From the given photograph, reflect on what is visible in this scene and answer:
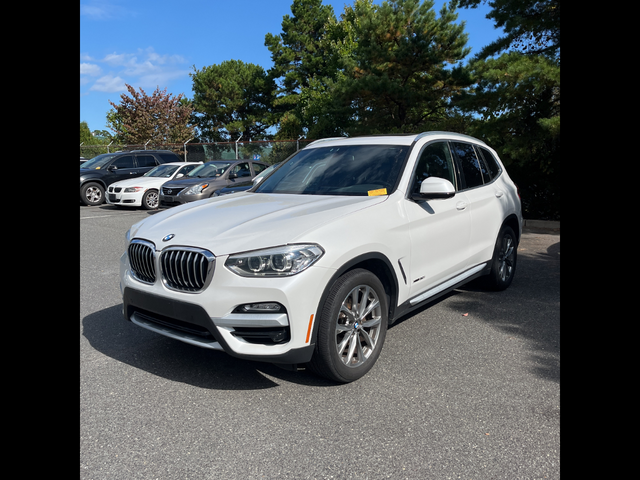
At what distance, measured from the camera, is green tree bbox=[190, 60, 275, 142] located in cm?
Result: 4875

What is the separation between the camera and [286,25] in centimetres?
4541

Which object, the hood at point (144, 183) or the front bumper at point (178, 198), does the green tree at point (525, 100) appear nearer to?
the front bumper at point (178, 198)

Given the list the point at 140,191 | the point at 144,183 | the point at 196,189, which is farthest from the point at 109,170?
the point at 196,189

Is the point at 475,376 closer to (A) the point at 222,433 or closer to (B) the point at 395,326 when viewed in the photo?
(B) the point at 395,326

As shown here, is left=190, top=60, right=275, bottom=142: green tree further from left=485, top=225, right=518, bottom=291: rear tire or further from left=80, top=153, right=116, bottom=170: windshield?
left=485, top=225, right=518, bottom=291: rear tire

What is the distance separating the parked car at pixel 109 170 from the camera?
17.0m

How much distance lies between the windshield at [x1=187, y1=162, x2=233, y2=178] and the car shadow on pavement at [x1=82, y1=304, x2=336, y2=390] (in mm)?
10118

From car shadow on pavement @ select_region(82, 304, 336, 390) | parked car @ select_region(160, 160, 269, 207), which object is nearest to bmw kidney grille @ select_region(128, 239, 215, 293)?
car shadow on pavement @ select_region(82, 304, 336, 390)

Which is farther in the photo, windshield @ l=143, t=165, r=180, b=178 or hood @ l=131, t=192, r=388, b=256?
windshield @ l=143, t=165, r=180, b=178

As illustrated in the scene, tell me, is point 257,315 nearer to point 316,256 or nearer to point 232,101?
point 316,256

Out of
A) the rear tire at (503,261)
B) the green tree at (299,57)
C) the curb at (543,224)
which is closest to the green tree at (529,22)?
the curb at (543,224)

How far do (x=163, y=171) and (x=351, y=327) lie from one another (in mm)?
14904
